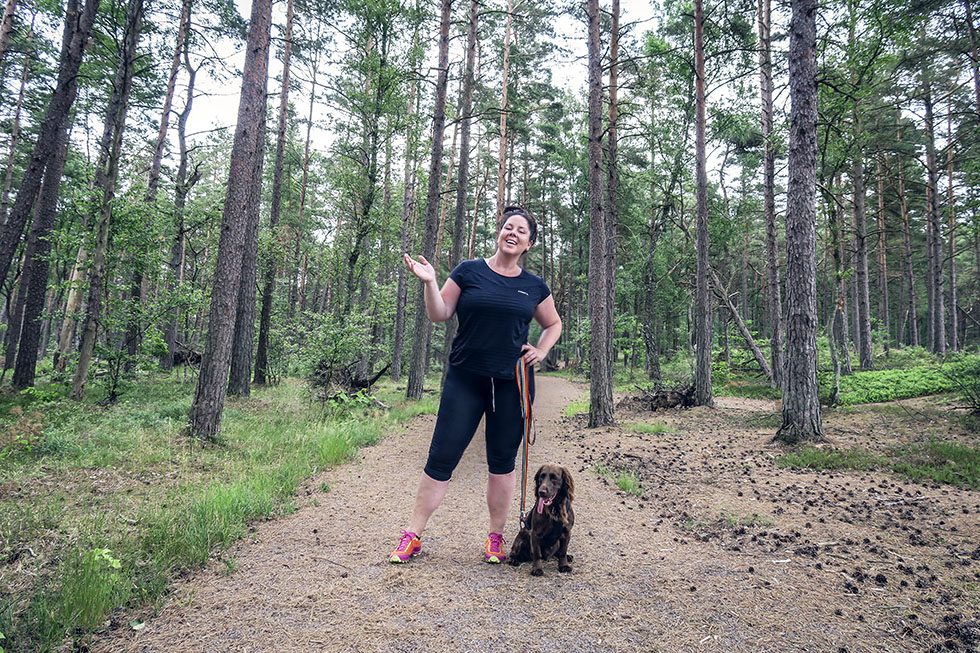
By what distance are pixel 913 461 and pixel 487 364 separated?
21.2 feet

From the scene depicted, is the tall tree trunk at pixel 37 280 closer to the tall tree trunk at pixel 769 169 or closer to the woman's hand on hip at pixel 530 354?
the woman's hand on hip at pixel 530 354

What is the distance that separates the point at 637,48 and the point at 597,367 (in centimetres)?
1083

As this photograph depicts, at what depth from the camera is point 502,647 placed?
228 centimetres

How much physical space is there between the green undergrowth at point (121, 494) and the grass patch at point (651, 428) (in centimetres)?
535

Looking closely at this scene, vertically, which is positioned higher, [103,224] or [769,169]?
[769,169]

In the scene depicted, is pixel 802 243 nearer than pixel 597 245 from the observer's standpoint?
Yes

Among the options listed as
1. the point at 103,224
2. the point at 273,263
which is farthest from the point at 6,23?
the point at 273,263

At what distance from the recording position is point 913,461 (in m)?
6.01

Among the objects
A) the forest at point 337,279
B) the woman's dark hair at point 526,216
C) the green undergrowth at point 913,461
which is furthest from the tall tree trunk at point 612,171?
the woman's dark hair at point 526,216

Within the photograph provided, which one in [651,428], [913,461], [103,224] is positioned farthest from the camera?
[651,428]

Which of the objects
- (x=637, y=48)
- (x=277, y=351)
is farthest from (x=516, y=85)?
(x=277, y=351)

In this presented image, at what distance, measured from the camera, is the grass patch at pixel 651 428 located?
9.58m

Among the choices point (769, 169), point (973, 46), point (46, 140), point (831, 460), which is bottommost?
point (831, 460)

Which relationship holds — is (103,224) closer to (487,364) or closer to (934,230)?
(487,364)
